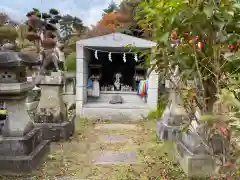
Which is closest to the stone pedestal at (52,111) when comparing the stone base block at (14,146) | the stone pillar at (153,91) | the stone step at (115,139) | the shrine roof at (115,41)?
the stone step at (115,139)

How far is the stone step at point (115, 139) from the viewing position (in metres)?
5.41

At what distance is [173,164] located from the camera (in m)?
3.89

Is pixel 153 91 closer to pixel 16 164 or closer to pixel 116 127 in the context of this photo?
pixel 116 127

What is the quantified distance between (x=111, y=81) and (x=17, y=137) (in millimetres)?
5820

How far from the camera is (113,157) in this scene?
14.4 feet

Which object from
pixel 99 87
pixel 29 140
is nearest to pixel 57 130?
pixel 29 140

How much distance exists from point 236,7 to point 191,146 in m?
2.23

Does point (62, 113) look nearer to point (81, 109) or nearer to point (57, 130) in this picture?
point (57, 130)

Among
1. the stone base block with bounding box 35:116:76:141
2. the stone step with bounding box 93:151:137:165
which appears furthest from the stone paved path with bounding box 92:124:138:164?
the stone base block with bounding box 35:116:76:141

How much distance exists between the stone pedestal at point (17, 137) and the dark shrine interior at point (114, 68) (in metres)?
5.22

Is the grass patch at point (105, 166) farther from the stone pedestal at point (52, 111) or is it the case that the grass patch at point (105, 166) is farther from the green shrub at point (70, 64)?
the green shrub at point (70, 64)

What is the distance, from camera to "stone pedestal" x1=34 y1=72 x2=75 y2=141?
17.0ft

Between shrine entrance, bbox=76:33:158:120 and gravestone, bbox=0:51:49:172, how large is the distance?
3.75 meters

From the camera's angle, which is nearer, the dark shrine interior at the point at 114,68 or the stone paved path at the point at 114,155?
the stone paved path at the point at 114,155
